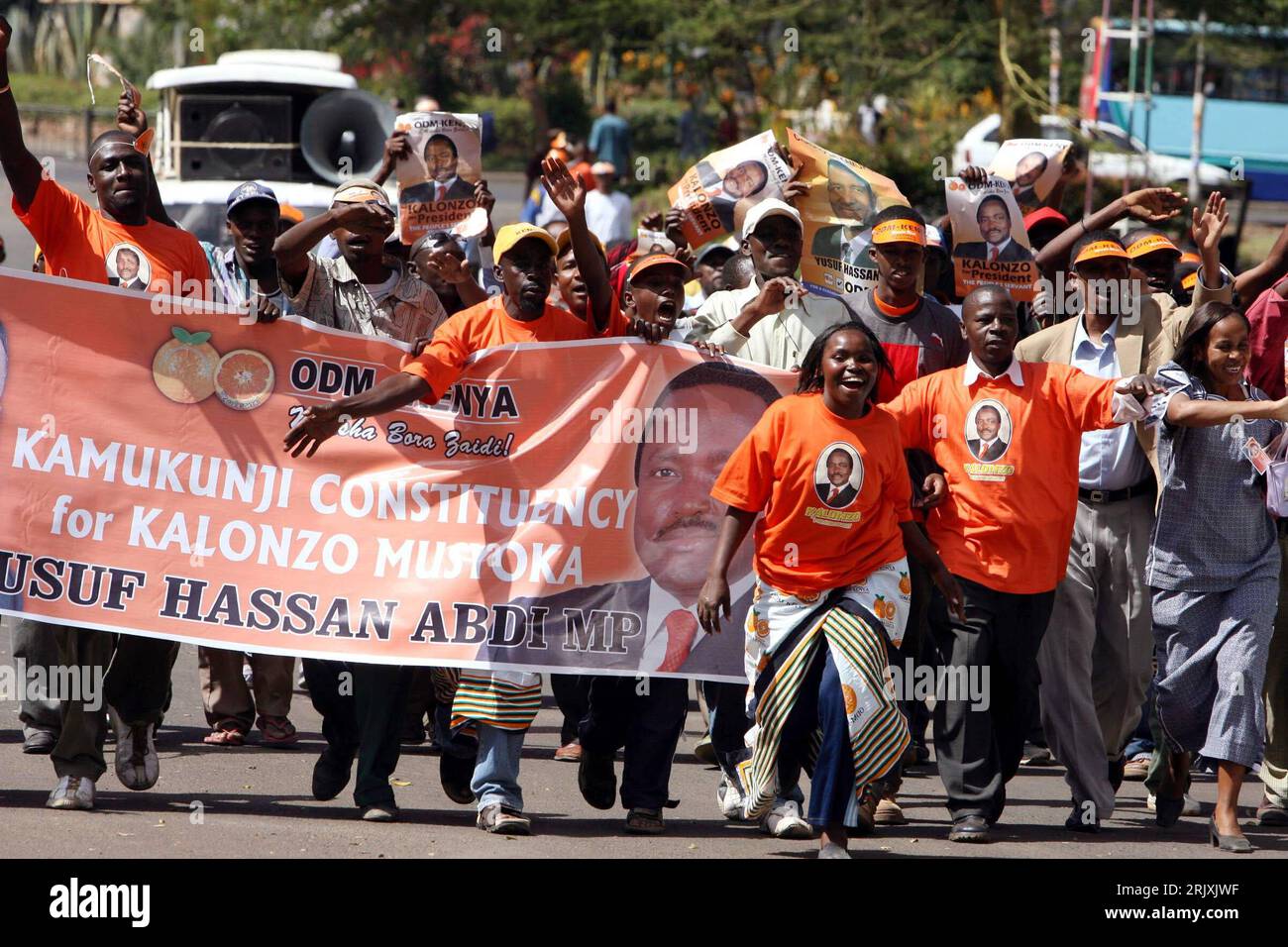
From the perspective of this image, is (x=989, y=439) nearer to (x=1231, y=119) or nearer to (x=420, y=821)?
(x=420, y=821)

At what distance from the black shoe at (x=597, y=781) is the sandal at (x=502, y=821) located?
42 centimetres

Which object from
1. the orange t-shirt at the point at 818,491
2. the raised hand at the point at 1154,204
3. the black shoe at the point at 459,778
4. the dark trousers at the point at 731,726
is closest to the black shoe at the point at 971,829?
the dark trousers at the point at 731,726

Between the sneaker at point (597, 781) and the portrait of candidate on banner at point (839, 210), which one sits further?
the portrait of candidate on banner at point (839, 210)

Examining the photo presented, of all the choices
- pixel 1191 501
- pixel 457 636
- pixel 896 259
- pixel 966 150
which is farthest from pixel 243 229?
pixel 966 150

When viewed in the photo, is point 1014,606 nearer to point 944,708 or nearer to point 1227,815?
point 944,708

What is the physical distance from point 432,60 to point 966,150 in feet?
56.3

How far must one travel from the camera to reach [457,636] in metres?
7.11

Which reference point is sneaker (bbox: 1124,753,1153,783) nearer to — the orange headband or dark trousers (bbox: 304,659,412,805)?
the orange headband

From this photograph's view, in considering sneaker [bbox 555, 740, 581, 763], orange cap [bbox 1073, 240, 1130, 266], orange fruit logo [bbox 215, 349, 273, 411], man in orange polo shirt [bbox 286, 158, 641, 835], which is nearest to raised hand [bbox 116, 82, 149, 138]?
orange fruit logo [bbox 215, 349, 273, 411]

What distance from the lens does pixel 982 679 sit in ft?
23.4

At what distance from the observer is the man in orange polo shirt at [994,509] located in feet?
23.1

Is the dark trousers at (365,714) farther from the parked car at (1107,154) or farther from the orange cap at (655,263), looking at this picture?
the parked car at (1107,154)

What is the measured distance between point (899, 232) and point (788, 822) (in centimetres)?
229

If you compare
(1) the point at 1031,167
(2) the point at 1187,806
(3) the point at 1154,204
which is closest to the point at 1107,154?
(1) the point at 1031,167
